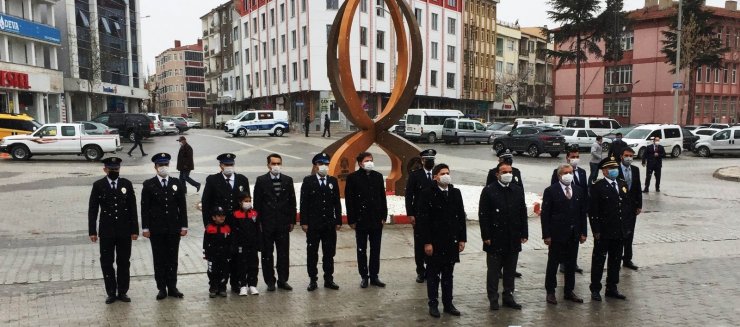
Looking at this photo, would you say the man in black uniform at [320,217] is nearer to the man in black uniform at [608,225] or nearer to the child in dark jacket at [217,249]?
the child in dark jacket at [217,249]

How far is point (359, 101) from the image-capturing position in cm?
1322

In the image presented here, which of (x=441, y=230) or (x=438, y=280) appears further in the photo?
(x=438, y=280)

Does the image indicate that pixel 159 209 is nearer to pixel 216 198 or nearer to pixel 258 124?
pixel 216 198

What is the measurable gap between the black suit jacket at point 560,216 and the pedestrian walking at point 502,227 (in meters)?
0.38

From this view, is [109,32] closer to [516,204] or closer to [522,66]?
[522,66]

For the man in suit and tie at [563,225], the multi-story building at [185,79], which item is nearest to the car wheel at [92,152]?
the man in suit and tie at [563,225]

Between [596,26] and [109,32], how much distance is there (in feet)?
142

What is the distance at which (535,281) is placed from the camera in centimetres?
780

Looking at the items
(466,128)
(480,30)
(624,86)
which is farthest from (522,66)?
(466,128)

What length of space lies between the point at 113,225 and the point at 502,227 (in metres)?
4.46

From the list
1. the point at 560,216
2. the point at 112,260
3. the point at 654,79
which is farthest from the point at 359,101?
the point at 654,79

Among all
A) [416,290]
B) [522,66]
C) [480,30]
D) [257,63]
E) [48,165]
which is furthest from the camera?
[522,66]

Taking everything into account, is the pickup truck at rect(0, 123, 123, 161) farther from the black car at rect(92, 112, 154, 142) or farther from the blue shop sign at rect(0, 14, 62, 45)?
the blue shop sign at rect(0, 14, 62, 45)

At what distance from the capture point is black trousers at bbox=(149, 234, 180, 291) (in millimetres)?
6816
